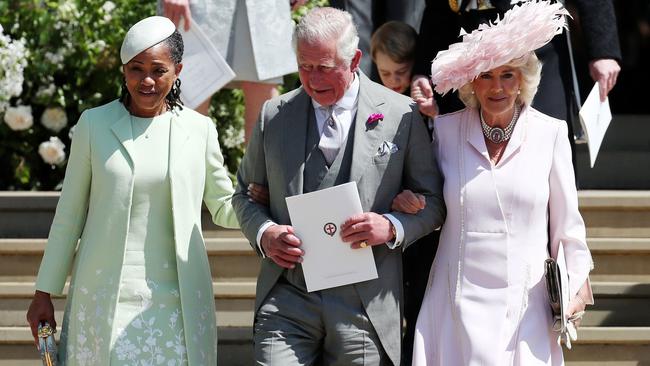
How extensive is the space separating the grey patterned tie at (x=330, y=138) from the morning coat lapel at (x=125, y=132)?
0.67 meters

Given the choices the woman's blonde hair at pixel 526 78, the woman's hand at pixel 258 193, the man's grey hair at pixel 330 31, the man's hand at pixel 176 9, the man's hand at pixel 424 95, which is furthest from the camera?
Result: the man's hand at pixel 176 9

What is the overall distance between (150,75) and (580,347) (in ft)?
8.01

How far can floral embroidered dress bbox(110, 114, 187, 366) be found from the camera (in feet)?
15.1

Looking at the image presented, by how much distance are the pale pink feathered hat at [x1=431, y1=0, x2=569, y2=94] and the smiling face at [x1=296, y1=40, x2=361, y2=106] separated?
37cm

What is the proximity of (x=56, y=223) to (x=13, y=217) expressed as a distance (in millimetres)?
2039

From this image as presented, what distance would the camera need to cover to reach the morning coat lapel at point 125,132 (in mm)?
4691

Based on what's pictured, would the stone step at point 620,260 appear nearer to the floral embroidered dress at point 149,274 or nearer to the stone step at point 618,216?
the stone step at point 618,216

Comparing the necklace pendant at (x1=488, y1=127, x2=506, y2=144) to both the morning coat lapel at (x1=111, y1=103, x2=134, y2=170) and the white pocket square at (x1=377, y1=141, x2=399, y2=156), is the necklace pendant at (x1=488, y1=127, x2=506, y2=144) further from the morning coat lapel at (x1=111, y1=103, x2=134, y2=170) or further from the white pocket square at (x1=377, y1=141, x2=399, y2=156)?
the morning coat lapel at (x1=111, y1=103, x2=134, y2=170)

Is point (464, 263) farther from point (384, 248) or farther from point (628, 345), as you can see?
point (628, 345)

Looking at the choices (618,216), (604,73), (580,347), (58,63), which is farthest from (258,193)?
(58,63)

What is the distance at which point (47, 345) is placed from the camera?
466 cm

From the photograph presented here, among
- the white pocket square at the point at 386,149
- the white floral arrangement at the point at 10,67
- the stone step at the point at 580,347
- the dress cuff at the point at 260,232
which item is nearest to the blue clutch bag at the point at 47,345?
the dress cuff at the point at 260,232

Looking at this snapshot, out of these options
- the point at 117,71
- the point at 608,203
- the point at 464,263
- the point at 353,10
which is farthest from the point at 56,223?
the point at 117,71

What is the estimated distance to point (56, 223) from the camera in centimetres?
472
